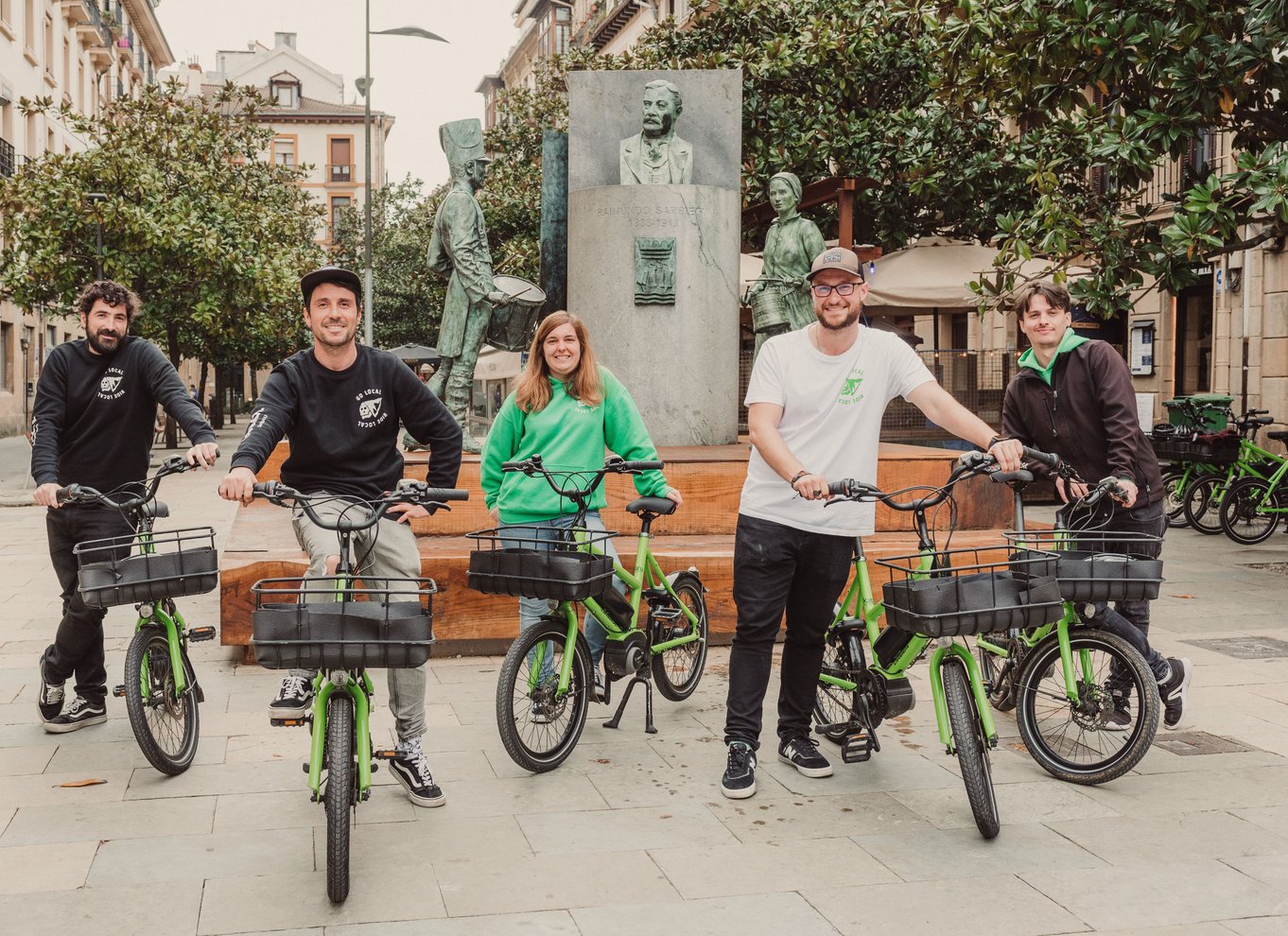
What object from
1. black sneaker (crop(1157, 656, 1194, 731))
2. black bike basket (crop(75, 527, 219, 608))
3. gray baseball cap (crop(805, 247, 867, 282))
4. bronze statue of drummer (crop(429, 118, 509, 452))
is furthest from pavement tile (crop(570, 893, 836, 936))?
bronze statue of drummer (crop(429, 118, 509, 452))

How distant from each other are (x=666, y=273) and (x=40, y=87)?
34.9 m

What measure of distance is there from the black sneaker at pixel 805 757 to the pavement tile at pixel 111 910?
2.23m

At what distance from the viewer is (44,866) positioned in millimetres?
4215

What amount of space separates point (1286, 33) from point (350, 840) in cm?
851

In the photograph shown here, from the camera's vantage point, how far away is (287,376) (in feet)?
15.6

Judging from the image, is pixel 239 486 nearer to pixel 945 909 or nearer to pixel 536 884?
pixel 536 884

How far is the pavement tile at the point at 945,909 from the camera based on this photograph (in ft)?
12.3

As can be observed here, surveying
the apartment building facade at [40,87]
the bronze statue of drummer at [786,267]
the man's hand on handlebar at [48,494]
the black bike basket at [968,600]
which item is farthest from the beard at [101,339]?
the apartment building facade at [40,87]

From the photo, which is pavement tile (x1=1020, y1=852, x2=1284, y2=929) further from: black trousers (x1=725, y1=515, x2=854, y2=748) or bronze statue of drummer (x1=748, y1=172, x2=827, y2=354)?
bronze statue of drummer (x1=748, y1=172, x2=827, y2=354)

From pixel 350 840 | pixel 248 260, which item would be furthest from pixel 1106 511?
pixel 248 260

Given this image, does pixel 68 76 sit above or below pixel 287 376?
above

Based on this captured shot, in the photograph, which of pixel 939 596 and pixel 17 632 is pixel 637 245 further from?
pixel 939 596

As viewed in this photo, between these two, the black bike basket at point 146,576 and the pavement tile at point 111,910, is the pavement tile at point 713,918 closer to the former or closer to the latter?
the pavement tile at point 111,910

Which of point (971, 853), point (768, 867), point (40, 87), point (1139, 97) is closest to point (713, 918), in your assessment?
point (768, 867)
